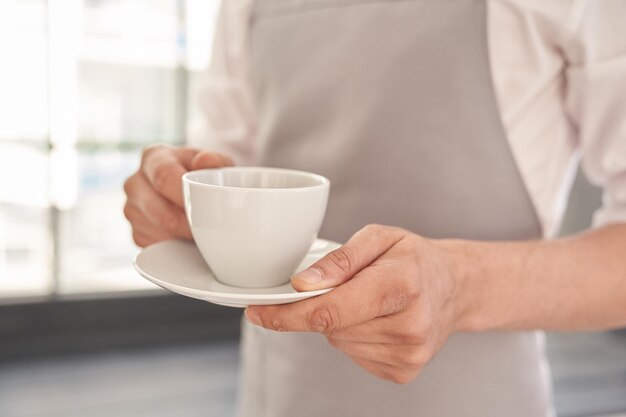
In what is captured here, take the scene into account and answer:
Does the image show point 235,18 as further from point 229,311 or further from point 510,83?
point 229,311

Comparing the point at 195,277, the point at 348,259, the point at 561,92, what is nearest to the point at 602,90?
the point at 561,92

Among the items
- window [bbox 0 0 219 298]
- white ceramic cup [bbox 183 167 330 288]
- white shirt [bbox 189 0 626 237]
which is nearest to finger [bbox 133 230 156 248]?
white ceramic cup [bbox 183 167 330 288]

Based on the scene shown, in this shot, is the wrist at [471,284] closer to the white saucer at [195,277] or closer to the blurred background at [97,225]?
the white saucer at [195,277]

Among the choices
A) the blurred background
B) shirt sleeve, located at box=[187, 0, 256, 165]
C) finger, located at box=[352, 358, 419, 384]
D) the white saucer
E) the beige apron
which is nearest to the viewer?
the white saucer

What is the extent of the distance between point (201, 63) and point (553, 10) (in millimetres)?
2382

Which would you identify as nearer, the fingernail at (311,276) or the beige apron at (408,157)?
the fingernail at (311,276)

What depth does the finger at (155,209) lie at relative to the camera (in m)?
0.58

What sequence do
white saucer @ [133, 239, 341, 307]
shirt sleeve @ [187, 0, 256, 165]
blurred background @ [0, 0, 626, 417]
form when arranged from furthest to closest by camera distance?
blurred background @ [0, 0, 626, 417]
shirt sleeve @ [187, 0, 256, 165]
white saucer @ [133, 239, 341, 307]

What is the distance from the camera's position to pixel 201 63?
2783mm

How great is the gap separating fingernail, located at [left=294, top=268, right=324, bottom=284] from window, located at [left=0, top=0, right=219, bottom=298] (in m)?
2.36

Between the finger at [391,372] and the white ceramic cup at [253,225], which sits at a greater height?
the white ceramic cup at [253,225]

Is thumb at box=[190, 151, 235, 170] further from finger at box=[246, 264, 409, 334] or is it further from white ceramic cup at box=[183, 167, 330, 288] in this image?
finger at box=[246, 264, 409, 334]

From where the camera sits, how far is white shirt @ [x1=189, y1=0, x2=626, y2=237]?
1.83ft

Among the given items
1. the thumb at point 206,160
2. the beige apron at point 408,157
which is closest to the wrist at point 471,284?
the beige apron at point 408,157
